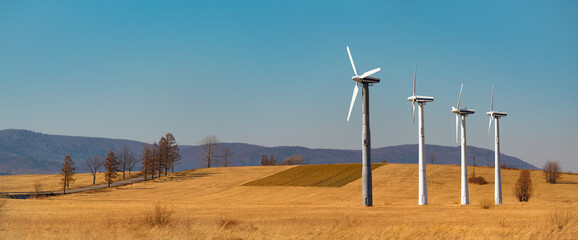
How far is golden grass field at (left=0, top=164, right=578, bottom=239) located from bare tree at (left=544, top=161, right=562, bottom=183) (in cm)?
191

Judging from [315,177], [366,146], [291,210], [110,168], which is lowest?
[315,177]

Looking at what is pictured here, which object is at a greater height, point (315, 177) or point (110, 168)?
point (110, 168)

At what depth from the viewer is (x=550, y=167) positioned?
10188 cm

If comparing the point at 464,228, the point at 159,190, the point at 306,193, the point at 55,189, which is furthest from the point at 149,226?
the point at 55,189

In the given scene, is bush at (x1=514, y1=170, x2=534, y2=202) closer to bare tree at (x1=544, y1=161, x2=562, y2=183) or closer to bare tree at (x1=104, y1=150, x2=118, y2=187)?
bare tree at (x1=544, y1=161, x2=562, y2=183)

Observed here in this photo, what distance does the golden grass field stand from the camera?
23.6 metres

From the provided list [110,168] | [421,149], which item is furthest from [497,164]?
[110,168]

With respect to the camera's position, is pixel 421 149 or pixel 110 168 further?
pixel 110 168

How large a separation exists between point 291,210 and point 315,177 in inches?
2899

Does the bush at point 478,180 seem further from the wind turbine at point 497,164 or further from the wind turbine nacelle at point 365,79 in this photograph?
the wind turbine nacelle at point 365,79

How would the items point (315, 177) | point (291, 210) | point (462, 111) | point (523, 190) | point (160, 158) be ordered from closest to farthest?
point (291, 210) → point (462, 111) → point (523, 190) → point (315, 177) → point (160, 158)

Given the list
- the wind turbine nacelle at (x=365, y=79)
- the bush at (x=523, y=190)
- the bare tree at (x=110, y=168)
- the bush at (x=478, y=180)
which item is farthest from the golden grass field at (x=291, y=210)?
the wind turbine nacelle at (x=365, y=79)

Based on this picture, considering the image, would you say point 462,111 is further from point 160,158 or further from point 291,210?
point 160,158

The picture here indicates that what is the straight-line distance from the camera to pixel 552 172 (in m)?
101
